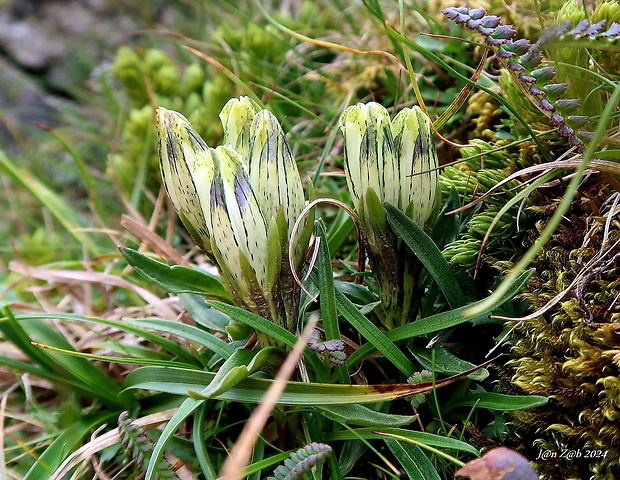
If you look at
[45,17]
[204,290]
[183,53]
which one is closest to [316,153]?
[204,290]

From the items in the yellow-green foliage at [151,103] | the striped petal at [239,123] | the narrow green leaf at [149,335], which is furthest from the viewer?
the yellow-green foliage at [151,103]

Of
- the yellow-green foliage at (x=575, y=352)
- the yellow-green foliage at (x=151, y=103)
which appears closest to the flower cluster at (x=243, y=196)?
the yellow-green foliage at (x=575, y=352)

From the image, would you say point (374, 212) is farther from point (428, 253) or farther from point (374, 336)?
point (374, 336)

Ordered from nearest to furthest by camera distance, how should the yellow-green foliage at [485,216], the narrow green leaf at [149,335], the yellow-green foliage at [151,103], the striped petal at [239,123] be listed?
the striped petal at [239,123] < the yellow-green foliage at [485,216] < the narrow green leaf at [149,335] < the yellow-green foliage at [151,103]

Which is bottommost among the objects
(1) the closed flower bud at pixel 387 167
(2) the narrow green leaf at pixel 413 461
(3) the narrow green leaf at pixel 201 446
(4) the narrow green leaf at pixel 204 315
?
(3) the narrow green leaf at pixel 201 446

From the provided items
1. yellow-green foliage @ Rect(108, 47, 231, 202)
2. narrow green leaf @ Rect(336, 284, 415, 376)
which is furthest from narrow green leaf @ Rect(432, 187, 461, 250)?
yellow-green foliage @ Rect(108, 47, 231, 202)

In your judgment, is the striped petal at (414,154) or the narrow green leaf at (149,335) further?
the narrow green leaf at (149,335)

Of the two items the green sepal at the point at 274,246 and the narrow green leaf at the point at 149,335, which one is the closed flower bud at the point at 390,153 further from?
the narrow green leaf at the point at 149,335
